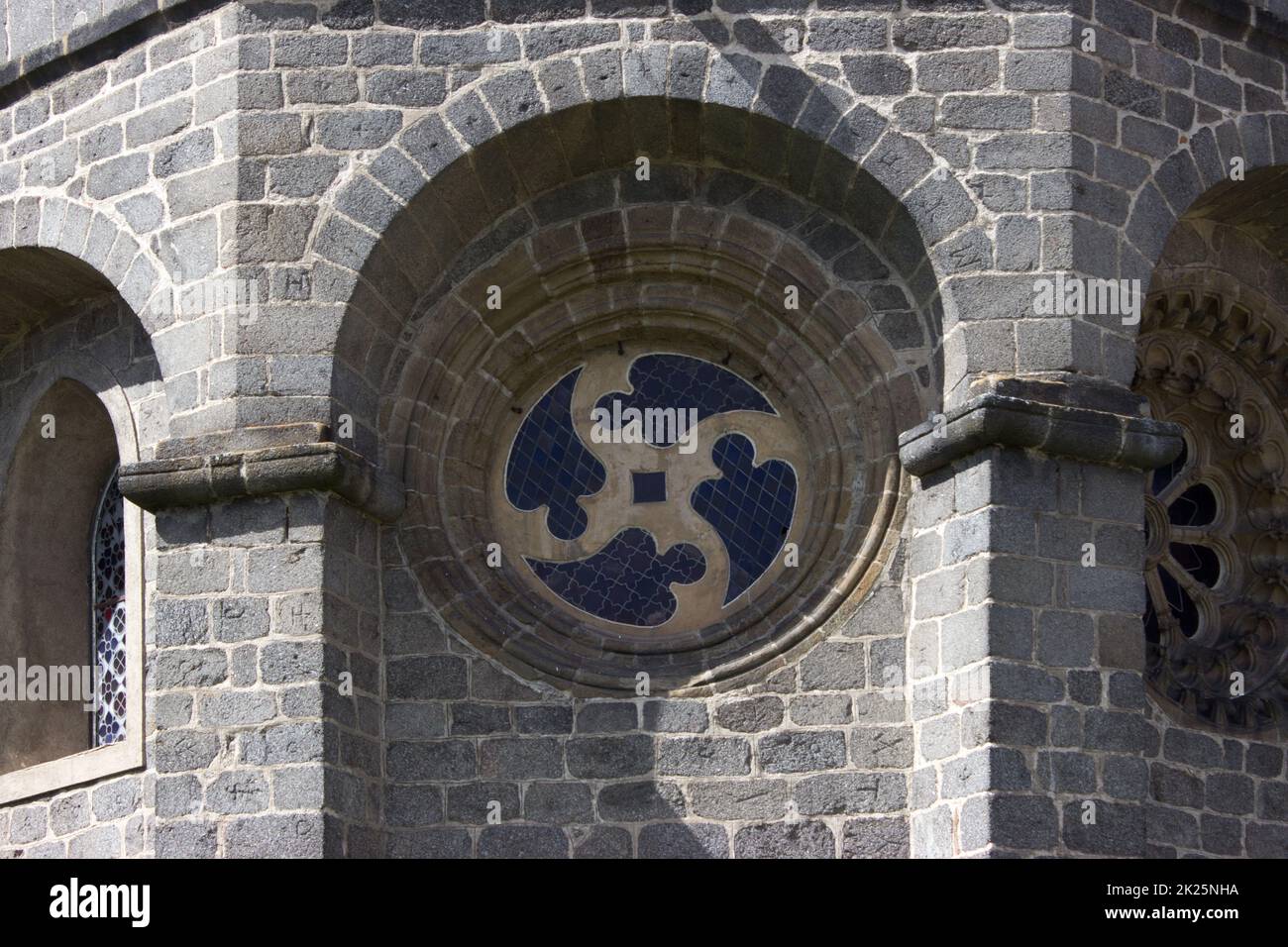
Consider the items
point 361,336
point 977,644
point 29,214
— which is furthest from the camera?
point 29,214

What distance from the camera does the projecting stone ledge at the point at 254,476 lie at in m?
11.8

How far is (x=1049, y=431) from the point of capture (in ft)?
38.5

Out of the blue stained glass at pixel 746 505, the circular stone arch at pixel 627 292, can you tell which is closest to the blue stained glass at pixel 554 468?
the circular stone arch at pixel 627 292

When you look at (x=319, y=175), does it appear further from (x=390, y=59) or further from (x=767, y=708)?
(x=767, y=708)

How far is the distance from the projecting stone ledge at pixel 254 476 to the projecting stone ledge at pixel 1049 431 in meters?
2.67

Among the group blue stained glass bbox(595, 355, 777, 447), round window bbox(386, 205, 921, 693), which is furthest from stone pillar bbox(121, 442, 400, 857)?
blue stained glass bbox(595, 355, 777, 447)

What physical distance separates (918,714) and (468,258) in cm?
320

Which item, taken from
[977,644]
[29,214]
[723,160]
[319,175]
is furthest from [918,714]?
[29,214]

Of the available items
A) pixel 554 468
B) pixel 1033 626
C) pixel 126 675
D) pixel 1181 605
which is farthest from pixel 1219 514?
pixel 126 675

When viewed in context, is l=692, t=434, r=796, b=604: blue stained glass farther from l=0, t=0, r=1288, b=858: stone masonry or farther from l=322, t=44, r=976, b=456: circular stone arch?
l=322, t=44, r=976, b=456: circular stone arch

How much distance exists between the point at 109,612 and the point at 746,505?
3.65 meters

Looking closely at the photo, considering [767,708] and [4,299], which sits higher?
[4,299]

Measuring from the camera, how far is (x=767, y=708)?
1214 centimetres

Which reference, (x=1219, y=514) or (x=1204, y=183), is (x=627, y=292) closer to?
(x=1204, y=183)
